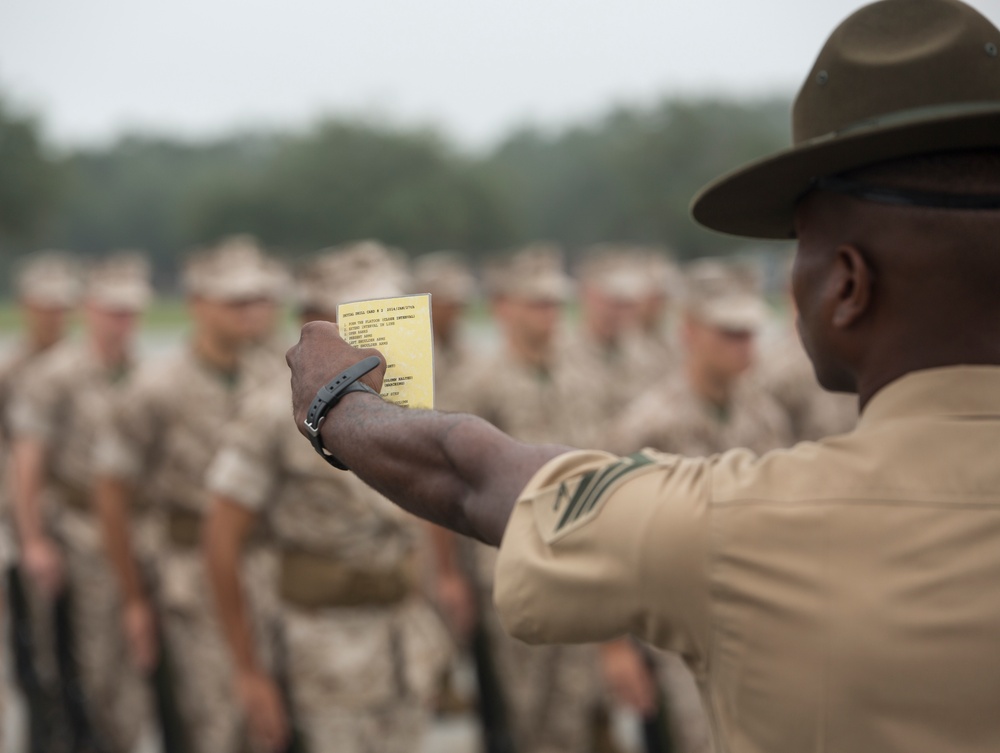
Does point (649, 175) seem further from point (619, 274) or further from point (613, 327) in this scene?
point (613, 327)

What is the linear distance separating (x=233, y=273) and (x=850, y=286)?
14.6 ft

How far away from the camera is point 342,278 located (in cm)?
395

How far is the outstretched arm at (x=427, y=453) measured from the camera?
147 cm

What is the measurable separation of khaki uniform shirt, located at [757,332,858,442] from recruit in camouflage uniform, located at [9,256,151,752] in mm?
3638

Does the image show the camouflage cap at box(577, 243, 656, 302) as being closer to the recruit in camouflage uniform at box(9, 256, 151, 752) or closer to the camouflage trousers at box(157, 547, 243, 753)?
the recruit in camouflage uniform at box(9, 256, 151, 752)

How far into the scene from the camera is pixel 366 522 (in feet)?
13.1

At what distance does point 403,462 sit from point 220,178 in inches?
1619

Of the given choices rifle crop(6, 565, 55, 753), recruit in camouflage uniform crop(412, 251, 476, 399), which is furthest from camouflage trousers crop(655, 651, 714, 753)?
rifle crop(6, 565, 55, 753)

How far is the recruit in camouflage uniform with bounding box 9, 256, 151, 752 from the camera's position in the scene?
5789 millimetres

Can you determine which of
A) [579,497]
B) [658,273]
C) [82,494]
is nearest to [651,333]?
[658,273]

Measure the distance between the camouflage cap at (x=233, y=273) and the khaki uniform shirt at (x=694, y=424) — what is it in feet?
6.21

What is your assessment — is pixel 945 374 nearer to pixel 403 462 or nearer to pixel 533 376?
pixel 403 462

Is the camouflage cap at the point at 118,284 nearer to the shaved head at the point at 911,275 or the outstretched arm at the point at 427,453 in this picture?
the outstretched arm at the point at 427,453

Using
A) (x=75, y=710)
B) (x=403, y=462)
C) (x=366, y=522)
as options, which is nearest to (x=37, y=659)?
(x=75, y=710)
